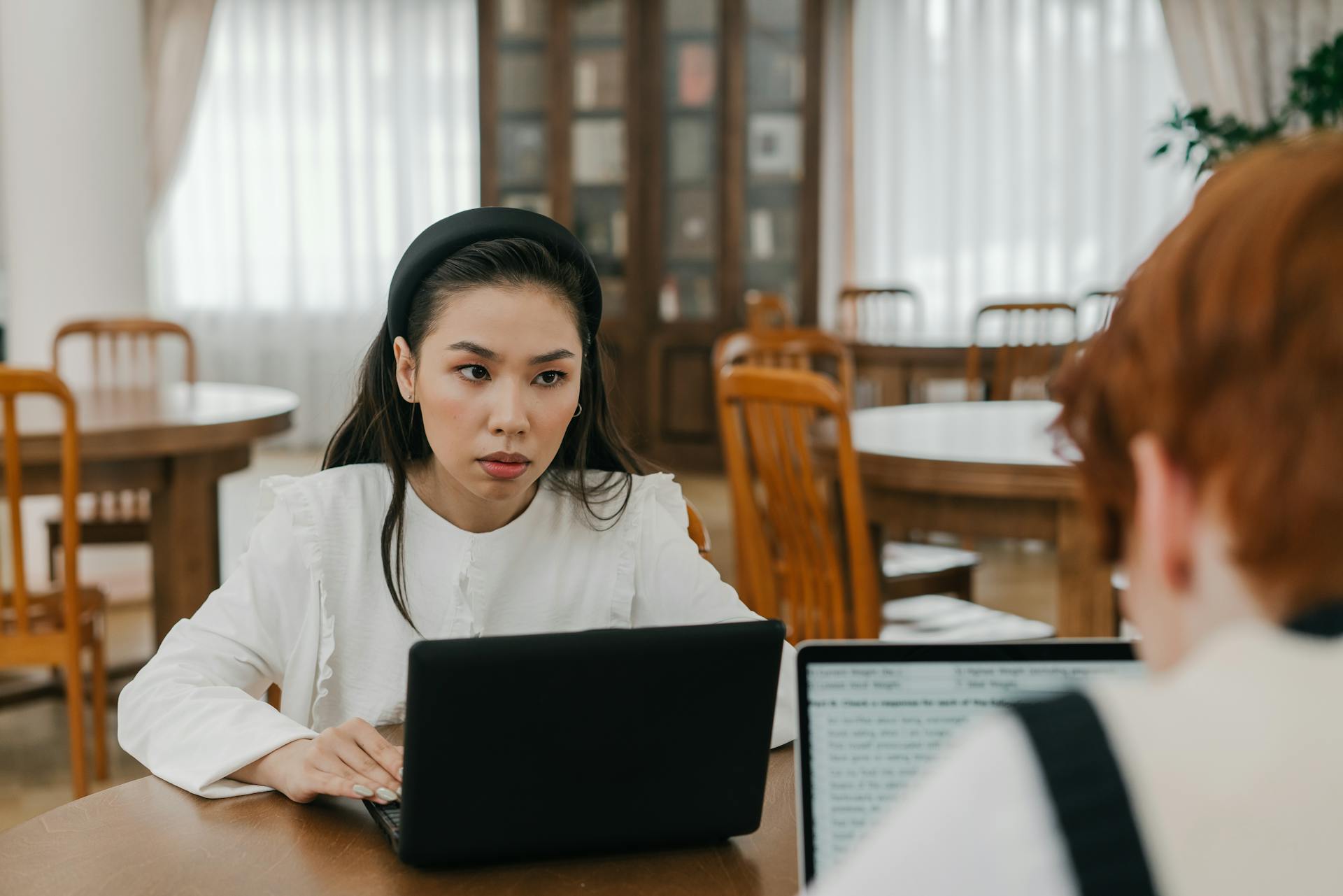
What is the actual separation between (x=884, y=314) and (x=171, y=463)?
14.4ft

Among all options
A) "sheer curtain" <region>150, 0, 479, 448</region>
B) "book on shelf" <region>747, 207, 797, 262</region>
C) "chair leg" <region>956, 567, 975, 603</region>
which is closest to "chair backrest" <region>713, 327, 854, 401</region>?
"chair leg" <region>956, 567, 975, 603</region>

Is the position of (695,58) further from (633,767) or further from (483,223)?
(633,767)

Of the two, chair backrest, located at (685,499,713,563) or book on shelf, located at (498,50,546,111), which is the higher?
book on shelf, located at (498,50,546,111)

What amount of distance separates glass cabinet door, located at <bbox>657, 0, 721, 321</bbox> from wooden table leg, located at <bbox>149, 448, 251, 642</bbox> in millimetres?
3582

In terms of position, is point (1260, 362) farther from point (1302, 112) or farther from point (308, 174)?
point (308, 174)

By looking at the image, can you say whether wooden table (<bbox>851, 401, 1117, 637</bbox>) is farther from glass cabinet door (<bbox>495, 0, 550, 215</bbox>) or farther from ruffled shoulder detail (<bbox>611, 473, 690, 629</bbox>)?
glass cabinet door (<bbox>495, 0, 550, 215</bbox>)

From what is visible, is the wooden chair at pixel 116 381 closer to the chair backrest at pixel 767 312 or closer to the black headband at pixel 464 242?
the black headband at pixel 464 242

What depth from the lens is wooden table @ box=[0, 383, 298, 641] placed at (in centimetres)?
262

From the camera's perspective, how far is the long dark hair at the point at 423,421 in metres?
1.26

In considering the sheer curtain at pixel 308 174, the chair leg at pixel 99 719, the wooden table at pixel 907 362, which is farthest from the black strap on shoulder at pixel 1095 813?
the sheer curtain at pixel 308 174

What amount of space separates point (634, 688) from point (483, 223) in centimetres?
65

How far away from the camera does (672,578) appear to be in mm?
1315

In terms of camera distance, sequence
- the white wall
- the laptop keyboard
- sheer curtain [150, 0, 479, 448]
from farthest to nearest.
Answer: sheer curtain [150, 0, 479, 448]
the white wall
the laptop keyboard

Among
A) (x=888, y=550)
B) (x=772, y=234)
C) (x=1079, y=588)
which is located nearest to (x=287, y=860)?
(x=1079, y=588)
